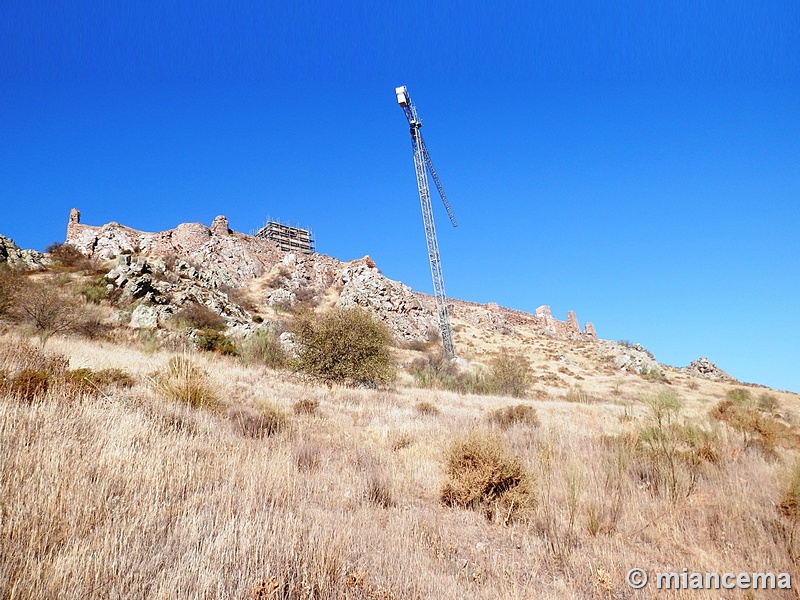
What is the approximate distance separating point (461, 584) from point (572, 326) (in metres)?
88.8

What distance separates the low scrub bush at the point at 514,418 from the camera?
9250 mm

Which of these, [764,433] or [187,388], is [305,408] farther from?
[764,433]

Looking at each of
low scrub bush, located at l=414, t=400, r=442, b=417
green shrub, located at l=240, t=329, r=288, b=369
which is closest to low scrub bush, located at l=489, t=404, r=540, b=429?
low scrub bush, located at l=414, t=400, r=442, b=417

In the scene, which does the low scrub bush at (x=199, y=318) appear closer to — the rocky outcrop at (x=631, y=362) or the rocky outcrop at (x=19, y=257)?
the rocky outcrop at (x=19, y=257)

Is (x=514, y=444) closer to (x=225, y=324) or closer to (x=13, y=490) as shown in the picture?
(x=13, y=490)

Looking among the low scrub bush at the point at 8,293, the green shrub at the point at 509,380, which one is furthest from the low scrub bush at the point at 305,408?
the low scrub bush at the point at 8,293

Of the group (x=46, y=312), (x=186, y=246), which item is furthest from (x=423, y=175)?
(x=46, y=312)

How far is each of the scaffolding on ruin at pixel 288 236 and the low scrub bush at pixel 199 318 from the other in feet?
111

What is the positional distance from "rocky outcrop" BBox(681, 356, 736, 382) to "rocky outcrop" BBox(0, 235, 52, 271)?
58753 millimetres

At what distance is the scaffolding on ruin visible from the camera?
58000 millimetres

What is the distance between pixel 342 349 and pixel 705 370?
4494 centimetres

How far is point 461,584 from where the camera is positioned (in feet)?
9.36

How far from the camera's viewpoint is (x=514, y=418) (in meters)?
9.69

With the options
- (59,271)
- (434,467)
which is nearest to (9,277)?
(59,271)
